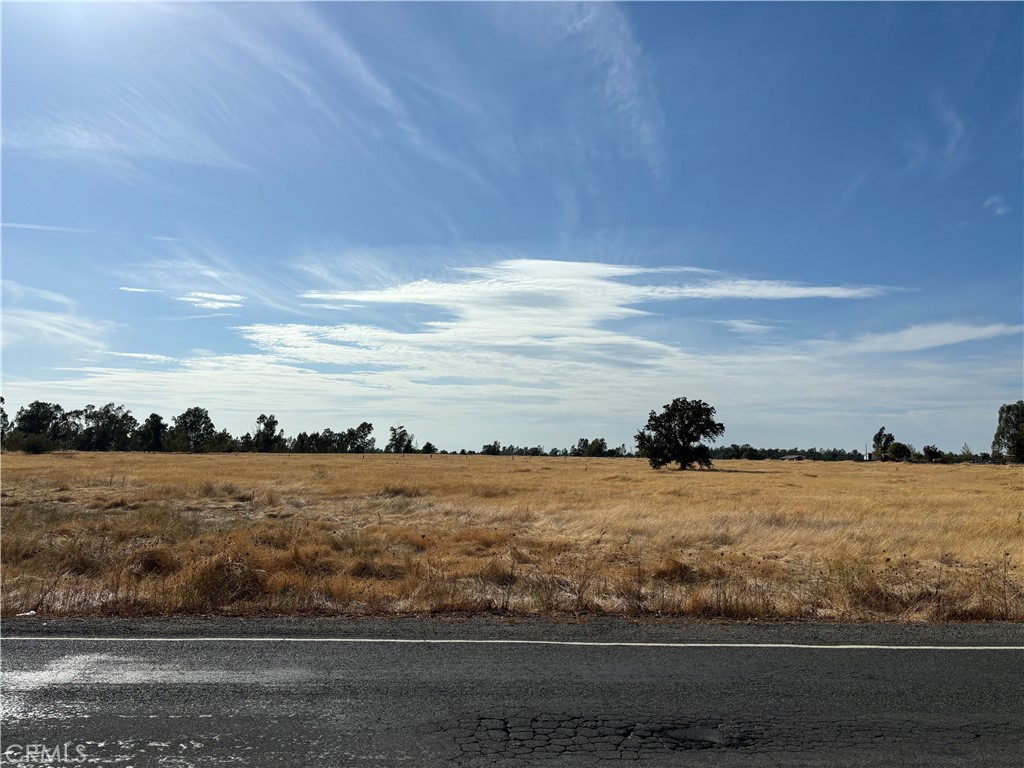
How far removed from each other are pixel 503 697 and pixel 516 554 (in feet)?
31.3

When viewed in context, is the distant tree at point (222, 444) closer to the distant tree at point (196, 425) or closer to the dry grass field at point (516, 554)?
the distant tree at point (196, 425)

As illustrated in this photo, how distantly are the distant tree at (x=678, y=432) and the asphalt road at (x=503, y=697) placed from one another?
5969 centimetres

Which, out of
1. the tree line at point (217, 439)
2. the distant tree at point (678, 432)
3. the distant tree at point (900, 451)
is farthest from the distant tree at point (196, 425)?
the distant tree at point (900, 451)

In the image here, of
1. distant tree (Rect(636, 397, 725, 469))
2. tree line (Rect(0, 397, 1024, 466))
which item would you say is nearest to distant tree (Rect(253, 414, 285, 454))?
tree line (Rect(0, 397, 1024, 466))

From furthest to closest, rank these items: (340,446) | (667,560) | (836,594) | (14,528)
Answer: (340,446)
(14,528)
(667,560)
(836,594)

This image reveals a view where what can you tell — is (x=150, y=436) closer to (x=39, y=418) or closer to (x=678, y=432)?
(x=39, y=418)

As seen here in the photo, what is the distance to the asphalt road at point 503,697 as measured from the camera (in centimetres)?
501

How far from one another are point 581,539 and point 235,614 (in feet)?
38.1

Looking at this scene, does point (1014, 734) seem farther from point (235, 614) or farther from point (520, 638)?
point (235, 614)

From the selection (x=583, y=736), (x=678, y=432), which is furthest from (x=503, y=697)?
(x=678, y=432)

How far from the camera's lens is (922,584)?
465 inches

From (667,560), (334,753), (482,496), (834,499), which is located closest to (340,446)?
(482,496)

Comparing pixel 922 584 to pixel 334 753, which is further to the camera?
pixel 922 584

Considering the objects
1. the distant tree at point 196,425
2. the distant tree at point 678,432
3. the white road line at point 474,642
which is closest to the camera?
the white road line at point 474,642
